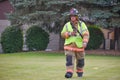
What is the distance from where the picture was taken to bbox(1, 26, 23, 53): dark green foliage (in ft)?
94.0

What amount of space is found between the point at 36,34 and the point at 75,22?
59.4ft

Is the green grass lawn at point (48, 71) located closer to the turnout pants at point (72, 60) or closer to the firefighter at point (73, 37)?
the turnout pants at point (72, 60)

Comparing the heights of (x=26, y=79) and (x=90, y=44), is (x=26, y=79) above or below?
above

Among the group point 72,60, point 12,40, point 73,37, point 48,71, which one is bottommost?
point 12,40

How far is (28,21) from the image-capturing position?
85.3ft

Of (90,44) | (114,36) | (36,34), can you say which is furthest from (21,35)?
(114,36)

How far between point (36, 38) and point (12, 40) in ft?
→ 5.62

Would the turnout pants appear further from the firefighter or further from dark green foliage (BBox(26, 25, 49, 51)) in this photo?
dark green foliage (BBox(26, 25, 49, 51))

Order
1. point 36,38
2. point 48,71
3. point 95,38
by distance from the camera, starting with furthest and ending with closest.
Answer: point 95,38 → point 36,38 → point 48,71

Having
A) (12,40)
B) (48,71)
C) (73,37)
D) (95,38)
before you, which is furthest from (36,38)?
(73,37)

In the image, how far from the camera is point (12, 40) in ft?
94.4

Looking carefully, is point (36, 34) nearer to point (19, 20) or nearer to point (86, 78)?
point (19, 20)

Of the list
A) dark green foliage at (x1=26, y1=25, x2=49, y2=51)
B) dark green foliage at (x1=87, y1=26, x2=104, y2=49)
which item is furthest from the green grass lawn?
dark green foliage at (x1=87, y1=26, x2=104, y2=49)

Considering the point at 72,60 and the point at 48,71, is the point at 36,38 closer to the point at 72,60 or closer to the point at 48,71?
the point at 48,71
